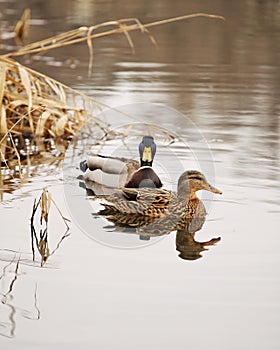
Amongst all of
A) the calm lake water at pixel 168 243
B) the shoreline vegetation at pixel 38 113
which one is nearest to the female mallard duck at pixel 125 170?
the calm lake water at pixel 168 243

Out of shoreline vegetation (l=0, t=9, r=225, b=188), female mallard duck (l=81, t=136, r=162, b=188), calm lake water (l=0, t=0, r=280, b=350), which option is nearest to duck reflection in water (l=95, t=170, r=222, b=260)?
calm lake water (l=0, t=0, r=280, b=350)

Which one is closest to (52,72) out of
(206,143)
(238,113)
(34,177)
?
(238,113)

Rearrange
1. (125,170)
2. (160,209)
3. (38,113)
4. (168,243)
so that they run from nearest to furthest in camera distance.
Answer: (168,243) → (160,209) → (125,170) → (38,113)

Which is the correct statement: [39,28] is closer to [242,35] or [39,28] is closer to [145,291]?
[242,35]

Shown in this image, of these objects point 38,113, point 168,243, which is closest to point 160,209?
point 168,243

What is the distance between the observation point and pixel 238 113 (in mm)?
8617

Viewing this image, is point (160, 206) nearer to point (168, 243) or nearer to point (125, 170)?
point (168, 243)

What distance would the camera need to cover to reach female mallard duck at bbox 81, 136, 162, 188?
20.1 feet

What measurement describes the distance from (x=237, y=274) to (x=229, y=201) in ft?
4.42

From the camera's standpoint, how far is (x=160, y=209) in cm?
562

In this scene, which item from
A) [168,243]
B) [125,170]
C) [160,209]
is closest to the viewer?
[168,243]

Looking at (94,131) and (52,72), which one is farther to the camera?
(52,72)

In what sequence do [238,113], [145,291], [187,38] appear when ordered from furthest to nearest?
[187,38] < [238,113] < [145,291]

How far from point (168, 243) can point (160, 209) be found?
48 cm
